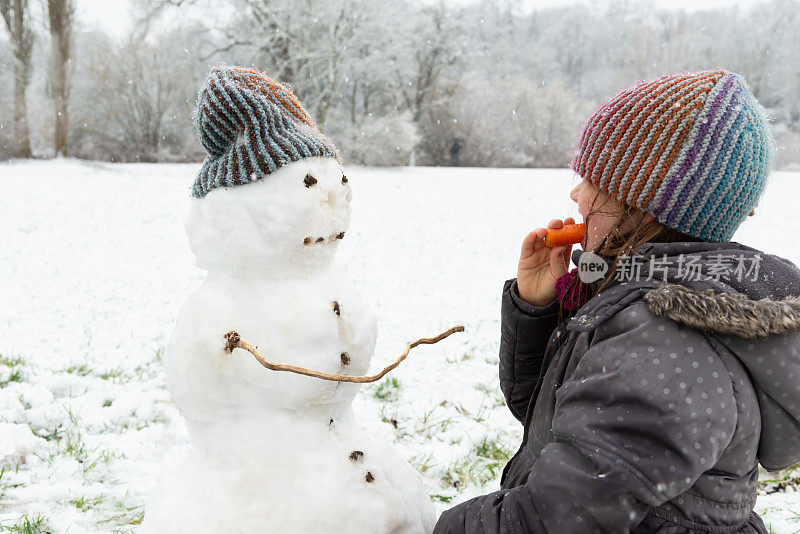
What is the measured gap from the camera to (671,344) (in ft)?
3.70

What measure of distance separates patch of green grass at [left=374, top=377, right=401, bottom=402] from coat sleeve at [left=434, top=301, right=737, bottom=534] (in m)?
2.51

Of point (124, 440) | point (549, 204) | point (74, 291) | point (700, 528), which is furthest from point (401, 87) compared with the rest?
point (700, 528)

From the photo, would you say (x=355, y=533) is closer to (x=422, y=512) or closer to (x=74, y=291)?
(x=422, y=512)

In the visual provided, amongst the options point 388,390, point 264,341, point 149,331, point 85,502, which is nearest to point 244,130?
A: point 264,341

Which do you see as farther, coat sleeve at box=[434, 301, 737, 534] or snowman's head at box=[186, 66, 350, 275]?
snowman's head at box=[186, 66, 350, 275]

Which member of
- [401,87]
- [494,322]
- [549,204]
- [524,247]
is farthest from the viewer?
[401,87]

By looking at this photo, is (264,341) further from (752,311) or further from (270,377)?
(752,311)

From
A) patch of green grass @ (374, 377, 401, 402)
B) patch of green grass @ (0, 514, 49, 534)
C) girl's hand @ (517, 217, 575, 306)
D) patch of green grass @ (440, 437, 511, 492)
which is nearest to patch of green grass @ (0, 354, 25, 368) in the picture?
patch of green grass @ (0, 514, 49, 534)

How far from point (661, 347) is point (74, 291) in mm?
7012

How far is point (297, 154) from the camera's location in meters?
1.37

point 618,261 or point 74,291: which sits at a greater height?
point 618,261

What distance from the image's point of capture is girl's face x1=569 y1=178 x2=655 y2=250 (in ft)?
4.50

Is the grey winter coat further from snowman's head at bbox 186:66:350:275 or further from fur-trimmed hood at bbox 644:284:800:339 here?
snowman's head at bbox 186:66:350:275

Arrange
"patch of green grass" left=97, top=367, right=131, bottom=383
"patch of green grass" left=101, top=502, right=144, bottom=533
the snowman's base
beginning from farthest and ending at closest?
"patch of green grass" left=97, top=367, right=131, bottom=383, "patch of green grass" left=101, top=502, right=144, bottom=533, the snowman's base
